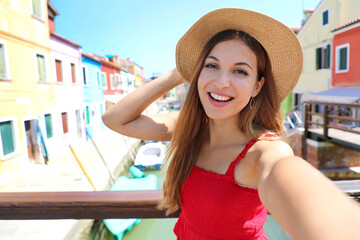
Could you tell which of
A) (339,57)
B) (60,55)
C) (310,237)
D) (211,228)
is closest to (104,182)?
(60,55)

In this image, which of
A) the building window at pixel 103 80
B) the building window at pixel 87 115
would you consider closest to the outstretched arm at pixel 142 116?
the building window at pixel 87 115

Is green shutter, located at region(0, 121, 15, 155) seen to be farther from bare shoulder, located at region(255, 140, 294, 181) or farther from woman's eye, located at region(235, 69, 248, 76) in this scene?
bare shoulder, located at region(255, 140, 294, 181)

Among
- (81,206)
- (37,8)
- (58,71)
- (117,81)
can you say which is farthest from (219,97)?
(117,81)

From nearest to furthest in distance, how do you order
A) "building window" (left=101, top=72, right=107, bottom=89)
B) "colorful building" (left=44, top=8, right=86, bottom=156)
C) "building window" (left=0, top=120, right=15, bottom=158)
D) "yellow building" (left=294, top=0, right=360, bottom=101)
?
"building window" (left=0, top=120, right=15, bottom=158) → "colorful building" (left=44, top=8, right=86, bottom=156) → "yellow building" (left=294, top=0, right=360, bottom=101) → "building window" (left=101, top=72, right=107, bottom=89)

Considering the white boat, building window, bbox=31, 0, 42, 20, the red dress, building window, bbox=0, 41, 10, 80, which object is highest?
building window, bbox=31, 0, 42, 20

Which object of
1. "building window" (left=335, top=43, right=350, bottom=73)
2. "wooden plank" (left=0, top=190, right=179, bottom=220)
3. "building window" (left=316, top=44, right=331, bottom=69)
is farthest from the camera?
"building window" (left=316, top=44, right=331, bottom=69)

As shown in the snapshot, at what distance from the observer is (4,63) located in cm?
759

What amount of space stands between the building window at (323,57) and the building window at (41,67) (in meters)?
13.8

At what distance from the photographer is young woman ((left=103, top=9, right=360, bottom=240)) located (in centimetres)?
84

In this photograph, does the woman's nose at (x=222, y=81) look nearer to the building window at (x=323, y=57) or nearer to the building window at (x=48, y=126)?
the building window at (x=48, y=126)

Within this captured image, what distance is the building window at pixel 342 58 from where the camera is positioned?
36.1 feet

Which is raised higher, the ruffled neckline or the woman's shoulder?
the woman's shoulder

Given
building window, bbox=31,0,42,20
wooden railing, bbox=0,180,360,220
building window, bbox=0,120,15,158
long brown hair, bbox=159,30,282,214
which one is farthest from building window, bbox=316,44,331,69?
building window, bbox=0,120,15,158

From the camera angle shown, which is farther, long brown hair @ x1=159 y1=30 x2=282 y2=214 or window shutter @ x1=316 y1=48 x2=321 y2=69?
window shutter @ x1=316 y1=48 x2=321 y2=69
